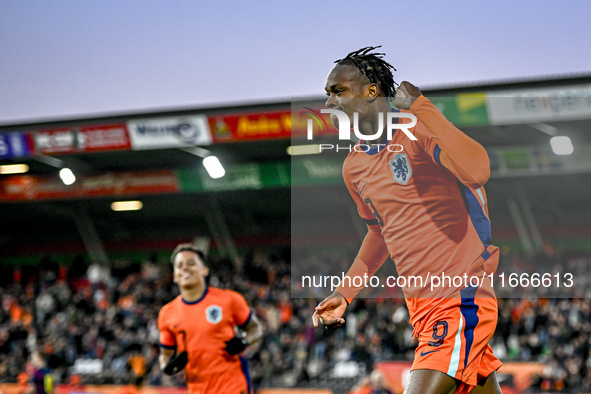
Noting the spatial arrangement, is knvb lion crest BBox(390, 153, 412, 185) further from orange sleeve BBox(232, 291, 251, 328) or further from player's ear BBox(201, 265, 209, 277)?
player's ear BBox(201, 265, 209, 277)

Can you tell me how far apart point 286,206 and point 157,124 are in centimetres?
739

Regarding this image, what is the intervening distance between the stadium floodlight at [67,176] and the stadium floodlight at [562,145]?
52.7 ft

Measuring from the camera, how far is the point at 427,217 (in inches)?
149

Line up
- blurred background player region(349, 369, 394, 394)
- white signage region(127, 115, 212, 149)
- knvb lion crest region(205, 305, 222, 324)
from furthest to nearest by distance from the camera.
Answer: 1. white signage region(127, 115, 212, 149)
2. blurred background player region(349, 369, 394, 394)
3. knvb lion crest region(205, 305, 222, 324)

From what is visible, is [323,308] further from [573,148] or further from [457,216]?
[573,148]

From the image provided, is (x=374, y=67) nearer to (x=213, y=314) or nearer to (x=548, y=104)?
(x=213, y=314)

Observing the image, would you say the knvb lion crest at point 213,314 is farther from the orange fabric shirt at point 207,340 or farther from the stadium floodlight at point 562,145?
the stadium floodlight at point 562,145

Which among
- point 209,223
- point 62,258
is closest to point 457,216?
point 209,223

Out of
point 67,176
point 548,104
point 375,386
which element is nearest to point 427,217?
point 375,386

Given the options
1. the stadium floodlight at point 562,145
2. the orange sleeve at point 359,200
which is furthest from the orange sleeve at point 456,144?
the stadium floodlight at point 562,145

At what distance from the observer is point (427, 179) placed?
3.77 metres

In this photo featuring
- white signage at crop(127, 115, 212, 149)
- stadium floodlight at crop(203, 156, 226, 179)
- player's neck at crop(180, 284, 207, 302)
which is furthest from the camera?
stadium floodlight at crop(203, 156, 226, 179)

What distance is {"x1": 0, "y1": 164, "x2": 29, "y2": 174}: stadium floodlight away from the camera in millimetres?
24203

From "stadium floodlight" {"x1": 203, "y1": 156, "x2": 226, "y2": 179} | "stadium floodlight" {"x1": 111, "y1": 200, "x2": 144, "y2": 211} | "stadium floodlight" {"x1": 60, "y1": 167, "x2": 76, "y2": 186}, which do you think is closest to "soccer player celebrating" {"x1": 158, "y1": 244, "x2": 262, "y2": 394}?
"stadium floodlight" {"x1": 203, "y1": 156, "x2": 226, "y2": 179}
